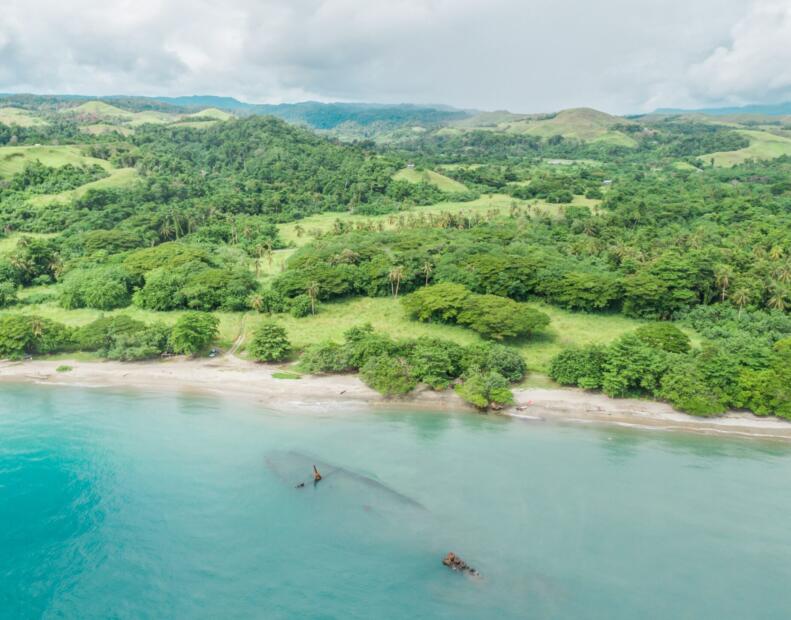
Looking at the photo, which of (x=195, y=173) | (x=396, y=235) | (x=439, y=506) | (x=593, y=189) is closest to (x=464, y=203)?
(x=593, y=189)

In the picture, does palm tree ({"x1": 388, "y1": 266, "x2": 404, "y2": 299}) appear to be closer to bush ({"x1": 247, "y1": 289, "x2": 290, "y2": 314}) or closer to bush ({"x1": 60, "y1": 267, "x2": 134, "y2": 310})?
bush ({"x1": 247, "y1": 289, "x2": 290, "y2": 314})

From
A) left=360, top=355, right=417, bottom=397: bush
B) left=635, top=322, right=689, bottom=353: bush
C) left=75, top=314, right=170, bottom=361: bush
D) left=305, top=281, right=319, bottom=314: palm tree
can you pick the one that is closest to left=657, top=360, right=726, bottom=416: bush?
left=635, top=322, right=689, bottom=353: bush

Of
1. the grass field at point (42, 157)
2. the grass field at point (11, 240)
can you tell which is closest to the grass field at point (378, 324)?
the grass field at point (11, 240)

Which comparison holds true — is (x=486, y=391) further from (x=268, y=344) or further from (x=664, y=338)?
(x=268, y=344)

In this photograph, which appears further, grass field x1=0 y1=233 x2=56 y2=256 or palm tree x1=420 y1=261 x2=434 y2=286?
grass field x1=0 y1=233 x2=56 y2=256

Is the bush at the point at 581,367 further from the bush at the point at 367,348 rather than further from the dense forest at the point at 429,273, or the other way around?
the bush at the point at 367,348

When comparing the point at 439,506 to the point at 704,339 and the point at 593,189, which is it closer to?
the point at 704,339
